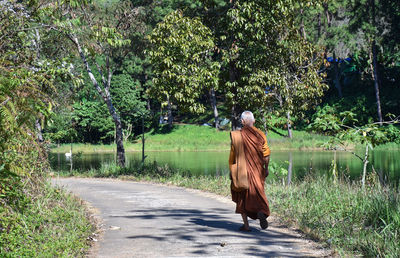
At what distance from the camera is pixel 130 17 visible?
74.5 ft

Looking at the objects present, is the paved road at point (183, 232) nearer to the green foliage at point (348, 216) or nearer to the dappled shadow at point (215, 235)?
the dappled shadow at point (215, 235)

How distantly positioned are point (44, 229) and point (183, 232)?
2297 mm

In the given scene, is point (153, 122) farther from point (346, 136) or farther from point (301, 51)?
point (346, 136)

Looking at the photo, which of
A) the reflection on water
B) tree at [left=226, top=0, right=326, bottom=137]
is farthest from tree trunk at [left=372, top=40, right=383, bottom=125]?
tree at [left=226, top=0, right=326, bottom=137]

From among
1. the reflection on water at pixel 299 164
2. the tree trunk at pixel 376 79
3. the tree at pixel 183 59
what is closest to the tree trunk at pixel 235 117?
the tree at pixel 183 59

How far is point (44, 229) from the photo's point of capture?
7891mm

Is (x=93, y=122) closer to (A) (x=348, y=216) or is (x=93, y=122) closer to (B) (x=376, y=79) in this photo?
(B) (x=376, y=79)

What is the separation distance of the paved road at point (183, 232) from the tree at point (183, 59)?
473 centimetres

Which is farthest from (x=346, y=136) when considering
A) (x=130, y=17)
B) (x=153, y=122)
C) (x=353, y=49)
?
(x=153, y=122)

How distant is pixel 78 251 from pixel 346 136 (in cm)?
730

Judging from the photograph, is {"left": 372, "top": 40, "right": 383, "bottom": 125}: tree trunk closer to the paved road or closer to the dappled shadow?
the paved road

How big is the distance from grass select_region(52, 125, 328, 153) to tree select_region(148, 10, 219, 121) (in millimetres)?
26179

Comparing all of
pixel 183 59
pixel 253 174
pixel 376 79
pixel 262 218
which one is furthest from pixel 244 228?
pixel 376 79

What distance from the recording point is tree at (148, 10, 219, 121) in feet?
56.5
